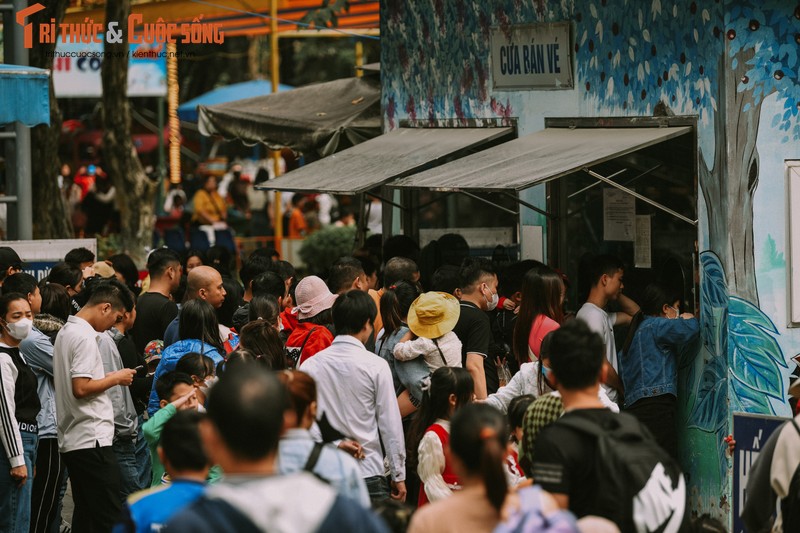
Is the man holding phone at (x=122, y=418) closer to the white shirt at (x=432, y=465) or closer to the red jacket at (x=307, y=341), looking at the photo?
the red jacket at (x=307, y=341)

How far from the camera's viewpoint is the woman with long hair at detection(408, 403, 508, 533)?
4426mm

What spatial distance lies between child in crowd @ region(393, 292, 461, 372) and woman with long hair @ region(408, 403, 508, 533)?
148 inches

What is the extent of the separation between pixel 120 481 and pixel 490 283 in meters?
2.73

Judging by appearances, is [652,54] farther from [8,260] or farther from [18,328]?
[8,260]

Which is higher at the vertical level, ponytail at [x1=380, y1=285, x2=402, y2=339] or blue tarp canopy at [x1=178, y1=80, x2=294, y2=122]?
blue tarp canopy at [x1=178, y1=80, x2=294, y2=122]

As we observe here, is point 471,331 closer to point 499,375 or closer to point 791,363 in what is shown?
point 499,375

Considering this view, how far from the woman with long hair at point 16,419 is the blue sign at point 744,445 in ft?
13.7

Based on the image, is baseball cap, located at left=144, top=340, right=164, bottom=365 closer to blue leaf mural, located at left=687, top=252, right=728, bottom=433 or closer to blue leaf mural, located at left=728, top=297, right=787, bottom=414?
blue leaf mural, located at left=687, top=252, right=728, bottom=433

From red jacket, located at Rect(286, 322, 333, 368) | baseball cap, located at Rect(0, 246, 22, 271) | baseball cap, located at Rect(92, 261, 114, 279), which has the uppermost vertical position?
baseball cap, located at Rect(0, 246, 22, 271)

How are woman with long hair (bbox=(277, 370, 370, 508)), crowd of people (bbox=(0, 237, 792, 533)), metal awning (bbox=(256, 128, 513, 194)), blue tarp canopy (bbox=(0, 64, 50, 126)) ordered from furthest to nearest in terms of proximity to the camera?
blue tarp canopy (bbox=(0, 64, 50, 126))
metal awning (bbox=(256, 128, 513, 194))
woman with long hair (bbox=(277, 370, 370, 508))
crowd of people (bbox=(0, 237, 792, 533))

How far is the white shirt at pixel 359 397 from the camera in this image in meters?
7.46

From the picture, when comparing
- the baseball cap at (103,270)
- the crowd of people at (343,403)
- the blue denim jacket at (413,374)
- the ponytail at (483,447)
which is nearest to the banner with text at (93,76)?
the baseball cap at (103,270)

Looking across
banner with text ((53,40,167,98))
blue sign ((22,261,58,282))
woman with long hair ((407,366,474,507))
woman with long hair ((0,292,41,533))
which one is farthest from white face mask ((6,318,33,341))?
banner with text ((53,40,167,98))

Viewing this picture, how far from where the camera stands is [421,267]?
13023 mm
